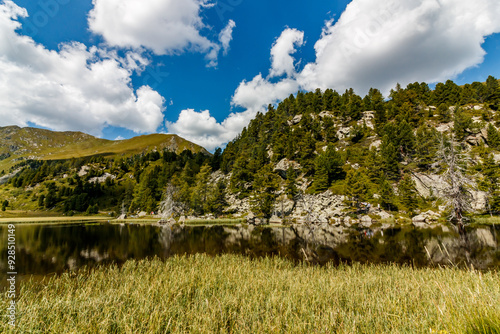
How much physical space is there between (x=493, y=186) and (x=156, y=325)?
80.8 meters

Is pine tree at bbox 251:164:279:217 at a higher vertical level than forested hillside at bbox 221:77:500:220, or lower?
lower

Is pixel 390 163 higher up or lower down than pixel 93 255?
higher up

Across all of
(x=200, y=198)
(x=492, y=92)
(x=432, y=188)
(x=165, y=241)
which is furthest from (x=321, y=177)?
(x=492, y=92)

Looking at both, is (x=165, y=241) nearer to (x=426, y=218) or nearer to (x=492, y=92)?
(x=426, y=218)

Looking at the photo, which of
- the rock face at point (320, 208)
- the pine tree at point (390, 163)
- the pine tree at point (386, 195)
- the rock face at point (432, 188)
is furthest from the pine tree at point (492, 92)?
the rock face at point (320, 208)

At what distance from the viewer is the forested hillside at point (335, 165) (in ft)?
227

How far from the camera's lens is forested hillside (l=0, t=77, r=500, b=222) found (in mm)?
69312

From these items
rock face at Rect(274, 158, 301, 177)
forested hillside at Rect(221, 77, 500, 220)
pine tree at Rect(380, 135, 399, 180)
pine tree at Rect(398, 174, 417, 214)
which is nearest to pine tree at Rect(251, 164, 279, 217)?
forested hillside at Rect(221, 77, 500, 220)

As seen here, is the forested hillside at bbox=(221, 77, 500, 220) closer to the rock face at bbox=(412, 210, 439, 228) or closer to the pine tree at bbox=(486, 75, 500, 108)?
the pine tree at bbox=(486, 75, 500, 108)

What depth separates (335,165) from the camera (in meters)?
88.9

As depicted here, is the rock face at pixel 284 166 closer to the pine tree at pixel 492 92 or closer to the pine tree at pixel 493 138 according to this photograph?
the pine tree at pixel 493 138

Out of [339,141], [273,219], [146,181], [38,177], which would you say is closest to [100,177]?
[38,177]

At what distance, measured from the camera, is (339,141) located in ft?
389

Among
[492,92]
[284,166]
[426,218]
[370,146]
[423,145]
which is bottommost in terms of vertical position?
[426,218]
